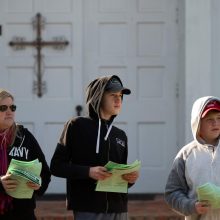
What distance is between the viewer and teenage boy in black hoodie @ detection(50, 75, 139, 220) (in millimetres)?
4023

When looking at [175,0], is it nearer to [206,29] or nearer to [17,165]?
[206,29]

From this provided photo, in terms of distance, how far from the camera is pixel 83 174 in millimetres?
3953

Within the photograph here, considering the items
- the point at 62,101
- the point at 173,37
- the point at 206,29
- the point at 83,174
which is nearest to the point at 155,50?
the point at 173,37

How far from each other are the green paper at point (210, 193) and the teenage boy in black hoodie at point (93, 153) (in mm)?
507

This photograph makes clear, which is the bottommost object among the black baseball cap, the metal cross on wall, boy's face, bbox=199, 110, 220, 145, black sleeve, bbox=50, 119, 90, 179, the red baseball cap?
black sleeve, bbox=50, 119, 90, 179

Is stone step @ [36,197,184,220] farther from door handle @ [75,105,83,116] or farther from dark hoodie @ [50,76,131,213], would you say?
dark hoodie @ [50,76,131,213]

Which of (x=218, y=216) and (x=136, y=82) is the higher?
(x=136, y=82)

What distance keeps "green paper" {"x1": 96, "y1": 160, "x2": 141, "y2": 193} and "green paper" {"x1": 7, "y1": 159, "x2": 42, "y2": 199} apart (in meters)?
0.39

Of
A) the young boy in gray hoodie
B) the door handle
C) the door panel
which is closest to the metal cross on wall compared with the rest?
the door panel

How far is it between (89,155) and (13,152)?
1.51ft

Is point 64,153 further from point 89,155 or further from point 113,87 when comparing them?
point 113,87

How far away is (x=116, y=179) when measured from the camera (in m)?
3.94

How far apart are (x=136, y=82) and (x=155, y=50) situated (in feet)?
1.23

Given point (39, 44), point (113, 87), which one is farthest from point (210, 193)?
point (39, 44)
